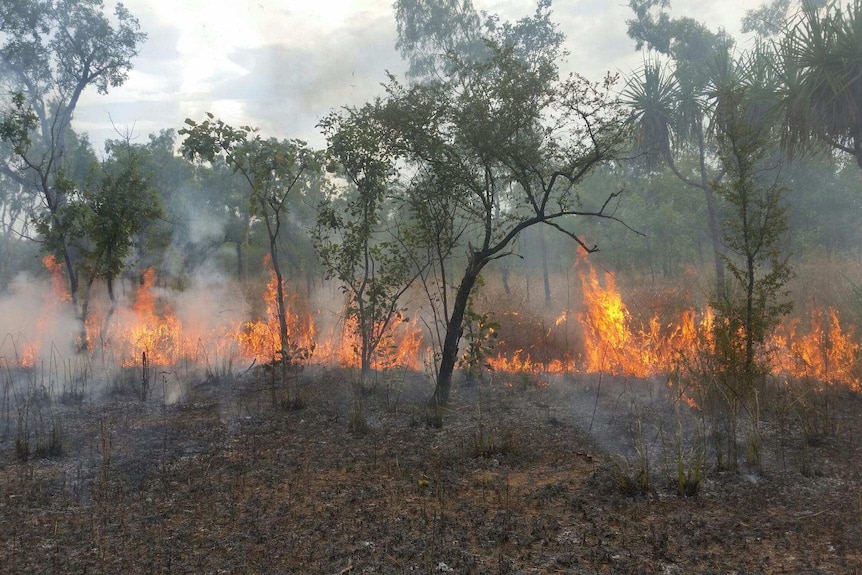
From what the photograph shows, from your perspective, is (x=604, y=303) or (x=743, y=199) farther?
(x=604, y=303)

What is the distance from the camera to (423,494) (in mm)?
5090

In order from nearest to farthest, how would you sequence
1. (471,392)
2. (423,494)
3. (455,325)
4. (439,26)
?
(423,494)
(455,325)
(471,392)
(439,26)

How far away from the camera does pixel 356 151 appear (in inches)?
332

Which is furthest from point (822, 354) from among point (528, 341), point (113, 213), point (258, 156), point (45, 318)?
point (45, 318)

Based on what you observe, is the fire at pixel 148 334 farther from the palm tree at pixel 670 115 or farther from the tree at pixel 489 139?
the palm tree at pixel 670 115

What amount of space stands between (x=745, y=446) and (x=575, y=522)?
2.42m

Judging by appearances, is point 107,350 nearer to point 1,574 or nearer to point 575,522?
point 1,574

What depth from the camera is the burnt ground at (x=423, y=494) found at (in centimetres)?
395

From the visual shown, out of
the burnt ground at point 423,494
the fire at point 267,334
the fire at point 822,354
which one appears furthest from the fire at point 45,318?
the fire at point 822,354

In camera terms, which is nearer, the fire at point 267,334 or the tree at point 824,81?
the tree at point 824,81

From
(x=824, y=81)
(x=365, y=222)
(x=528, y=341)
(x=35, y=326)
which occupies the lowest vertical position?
Answer: (x=528, y=341)

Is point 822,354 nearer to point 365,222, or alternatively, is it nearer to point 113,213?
point 365,222

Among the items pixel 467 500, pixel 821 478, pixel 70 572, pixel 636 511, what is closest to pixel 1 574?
pixel 70 572

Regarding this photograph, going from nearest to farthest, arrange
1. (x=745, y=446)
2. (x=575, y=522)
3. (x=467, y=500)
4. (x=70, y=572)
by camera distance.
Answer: (x=70, y=572)
(x=575, y=522)
(x=467, y=500)
(x=745, y=446)
